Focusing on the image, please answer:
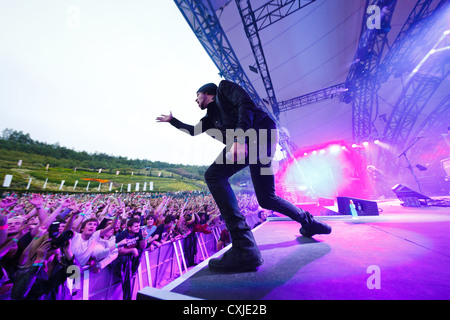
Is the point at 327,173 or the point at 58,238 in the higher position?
the point at 327,173

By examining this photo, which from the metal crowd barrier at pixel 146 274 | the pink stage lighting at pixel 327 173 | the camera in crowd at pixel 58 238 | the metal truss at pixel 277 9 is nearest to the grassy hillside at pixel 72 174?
the pink stage lighting at pixel 327 173

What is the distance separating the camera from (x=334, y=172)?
12.5m

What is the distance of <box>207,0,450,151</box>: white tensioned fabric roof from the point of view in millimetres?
5230

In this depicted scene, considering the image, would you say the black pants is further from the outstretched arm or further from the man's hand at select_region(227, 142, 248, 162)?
the outstretched arm

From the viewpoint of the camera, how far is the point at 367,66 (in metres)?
6.88

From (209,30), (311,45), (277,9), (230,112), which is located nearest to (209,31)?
(209,30)

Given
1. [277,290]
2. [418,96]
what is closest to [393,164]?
[418,96]

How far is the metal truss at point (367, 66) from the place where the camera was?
4.85m

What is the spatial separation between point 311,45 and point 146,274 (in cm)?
812

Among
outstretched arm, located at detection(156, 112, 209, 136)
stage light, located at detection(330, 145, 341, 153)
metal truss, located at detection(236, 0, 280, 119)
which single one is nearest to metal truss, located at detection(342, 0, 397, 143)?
stage light, located at detection(330, 145, 341, 153)

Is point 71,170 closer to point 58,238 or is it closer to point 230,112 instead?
point 58,238

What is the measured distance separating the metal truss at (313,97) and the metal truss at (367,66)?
0.44m

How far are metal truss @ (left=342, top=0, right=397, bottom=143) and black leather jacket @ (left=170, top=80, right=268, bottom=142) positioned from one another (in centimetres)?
609
